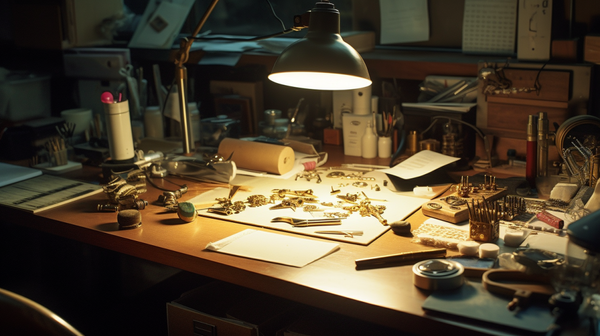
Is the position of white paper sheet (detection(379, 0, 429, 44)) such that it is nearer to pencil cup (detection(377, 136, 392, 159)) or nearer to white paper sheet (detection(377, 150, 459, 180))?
pencil cup (detection(377, 136, 392, 159))

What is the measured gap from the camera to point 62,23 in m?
2.91

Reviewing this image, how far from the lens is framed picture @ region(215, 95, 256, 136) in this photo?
2.61 metres

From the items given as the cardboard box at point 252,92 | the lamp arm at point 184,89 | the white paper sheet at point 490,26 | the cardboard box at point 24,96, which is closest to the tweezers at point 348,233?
the lamp arm at point 184,89

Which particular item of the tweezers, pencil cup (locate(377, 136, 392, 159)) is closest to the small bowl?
pencil cup (locate(377, 136, 392, 159))

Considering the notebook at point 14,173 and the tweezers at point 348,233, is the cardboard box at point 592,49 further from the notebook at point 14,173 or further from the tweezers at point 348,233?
the notebook at point 14,173

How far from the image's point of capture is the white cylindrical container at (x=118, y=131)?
201cm

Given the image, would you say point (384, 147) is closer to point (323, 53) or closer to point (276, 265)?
point (323, 53)

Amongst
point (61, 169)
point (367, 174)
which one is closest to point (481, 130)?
point (367, 174)

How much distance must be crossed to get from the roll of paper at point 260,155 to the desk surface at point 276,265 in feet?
0.98

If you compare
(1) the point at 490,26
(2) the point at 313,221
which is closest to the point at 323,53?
(2) the point at 313,221

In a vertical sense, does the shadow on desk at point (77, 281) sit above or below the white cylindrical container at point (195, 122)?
below

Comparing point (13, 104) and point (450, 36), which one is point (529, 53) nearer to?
point (450, 36)

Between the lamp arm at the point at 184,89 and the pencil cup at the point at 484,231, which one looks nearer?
the pencil cup at the point at 484,231

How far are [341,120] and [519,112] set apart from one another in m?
0.70
